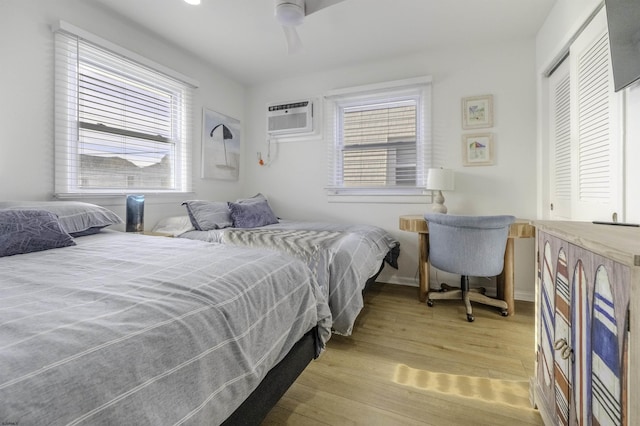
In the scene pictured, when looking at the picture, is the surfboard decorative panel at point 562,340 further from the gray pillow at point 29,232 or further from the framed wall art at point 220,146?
→ the framed wall art at point 220,146

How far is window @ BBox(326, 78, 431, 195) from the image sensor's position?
3.01 m

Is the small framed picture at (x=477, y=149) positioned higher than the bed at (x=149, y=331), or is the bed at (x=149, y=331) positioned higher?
the small framed picture at (x=477, y=149)

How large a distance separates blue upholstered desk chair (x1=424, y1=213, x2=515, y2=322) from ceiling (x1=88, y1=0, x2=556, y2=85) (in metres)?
1.67

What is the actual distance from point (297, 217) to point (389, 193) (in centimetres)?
117

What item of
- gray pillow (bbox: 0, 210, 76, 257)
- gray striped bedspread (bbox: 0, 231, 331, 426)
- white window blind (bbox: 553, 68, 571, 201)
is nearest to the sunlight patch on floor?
gray striped bedspread (bbox: 0, 231, 331, 426)

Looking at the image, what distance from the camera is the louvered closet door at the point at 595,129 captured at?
142 cm

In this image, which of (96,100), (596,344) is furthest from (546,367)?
(96,100)

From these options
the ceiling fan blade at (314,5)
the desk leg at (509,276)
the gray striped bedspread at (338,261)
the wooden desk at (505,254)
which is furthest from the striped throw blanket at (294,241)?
the ceiling fan blade at (314,5)

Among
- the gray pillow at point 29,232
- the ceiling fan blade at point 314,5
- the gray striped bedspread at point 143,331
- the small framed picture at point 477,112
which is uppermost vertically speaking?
the ceiling fan blade at point 314,5

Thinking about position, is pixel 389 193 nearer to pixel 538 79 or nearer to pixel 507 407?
pixel 538 79

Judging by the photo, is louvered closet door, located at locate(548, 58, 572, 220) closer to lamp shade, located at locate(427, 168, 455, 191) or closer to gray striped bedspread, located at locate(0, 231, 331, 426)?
lamp shade, located at locate(427, 168, 455, 191)

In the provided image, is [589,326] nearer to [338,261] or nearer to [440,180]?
[338,261]

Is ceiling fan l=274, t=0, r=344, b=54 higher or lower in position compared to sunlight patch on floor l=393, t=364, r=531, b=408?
higher

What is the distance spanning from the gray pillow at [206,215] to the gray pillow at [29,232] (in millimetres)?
1053
